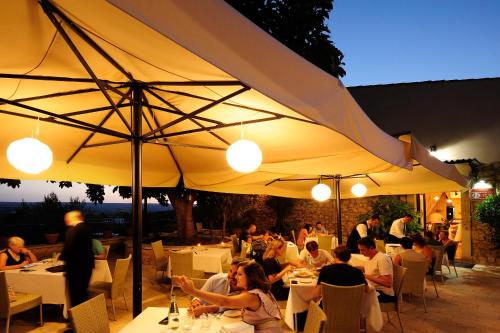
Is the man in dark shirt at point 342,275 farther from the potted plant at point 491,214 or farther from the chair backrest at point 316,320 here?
the potted plant at point 491,214

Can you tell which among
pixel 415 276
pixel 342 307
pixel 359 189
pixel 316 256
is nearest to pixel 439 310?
pixel 415 276

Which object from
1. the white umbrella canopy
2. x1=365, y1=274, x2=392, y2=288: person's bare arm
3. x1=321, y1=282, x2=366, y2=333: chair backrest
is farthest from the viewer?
x1=365, y1=274, x2=392, y2=288: person's bare arm

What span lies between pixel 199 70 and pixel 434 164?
4.29m

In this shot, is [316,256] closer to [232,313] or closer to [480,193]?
[232,313]

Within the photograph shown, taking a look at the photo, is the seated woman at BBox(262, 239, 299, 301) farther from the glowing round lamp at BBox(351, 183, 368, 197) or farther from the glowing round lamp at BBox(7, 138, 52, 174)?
the glowing round lamp at BBox(7, 138, 52, 174)

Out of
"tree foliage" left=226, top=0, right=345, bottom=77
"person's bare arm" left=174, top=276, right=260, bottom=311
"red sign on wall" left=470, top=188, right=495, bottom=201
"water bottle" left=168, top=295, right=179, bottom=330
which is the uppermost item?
"tree foliage" left=226, top=0, right=345, bottom=77

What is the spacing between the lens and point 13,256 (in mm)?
6344

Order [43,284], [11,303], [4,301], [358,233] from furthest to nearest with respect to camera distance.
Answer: [358,233], [43,284], [11,303], [4,301]

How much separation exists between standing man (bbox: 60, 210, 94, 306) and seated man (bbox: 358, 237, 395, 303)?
3716 mm

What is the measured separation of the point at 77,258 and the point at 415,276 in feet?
16.8

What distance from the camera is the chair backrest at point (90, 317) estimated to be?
2926 millimetres

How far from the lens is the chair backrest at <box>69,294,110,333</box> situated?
9.60 feet

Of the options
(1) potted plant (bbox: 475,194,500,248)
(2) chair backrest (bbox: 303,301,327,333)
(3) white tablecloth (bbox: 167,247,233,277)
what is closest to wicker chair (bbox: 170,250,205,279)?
(3) white tablecloth (bbox: 167,247,233,277)

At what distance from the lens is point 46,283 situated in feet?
18.7
